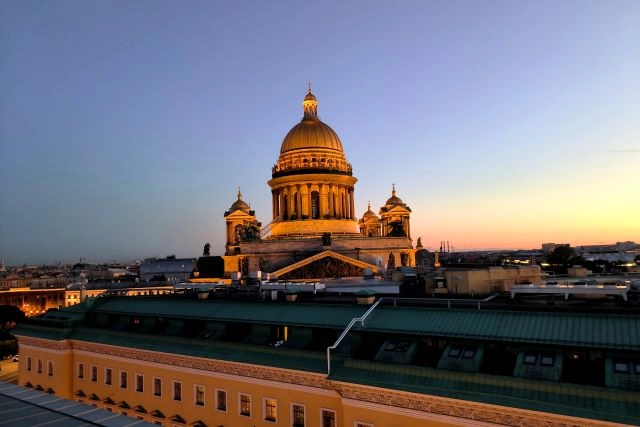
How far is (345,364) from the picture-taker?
21.3 meters

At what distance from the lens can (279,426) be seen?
23312 millimetres

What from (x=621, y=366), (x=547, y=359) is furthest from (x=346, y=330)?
(x=621, y=366)

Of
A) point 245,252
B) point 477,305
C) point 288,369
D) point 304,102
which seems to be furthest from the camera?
point 304,102

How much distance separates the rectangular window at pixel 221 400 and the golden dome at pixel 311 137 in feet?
205

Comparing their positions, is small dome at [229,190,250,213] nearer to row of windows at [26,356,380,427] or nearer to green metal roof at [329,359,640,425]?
row of windows at [26,356,380,427]

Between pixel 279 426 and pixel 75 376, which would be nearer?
pixel 279 426

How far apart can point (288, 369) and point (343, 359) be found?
275 centimetres

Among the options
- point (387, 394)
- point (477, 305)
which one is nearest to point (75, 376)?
point (387, 394)

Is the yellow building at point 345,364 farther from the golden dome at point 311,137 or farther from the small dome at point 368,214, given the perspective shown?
the small dome at point 368,214

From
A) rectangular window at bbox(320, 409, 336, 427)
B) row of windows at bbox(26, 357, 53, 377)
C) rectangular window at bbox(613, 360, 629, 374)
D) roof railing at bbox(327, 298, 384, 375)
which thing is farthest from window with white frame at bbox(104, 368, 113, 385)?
rectangular window at bbox(613, 360, 629, 374)

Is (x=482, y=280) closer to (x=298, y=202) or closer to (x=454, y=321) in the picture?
(x=454, y=321)

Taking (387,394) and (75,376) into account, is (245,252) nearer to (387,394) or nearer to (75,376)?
(75,376)

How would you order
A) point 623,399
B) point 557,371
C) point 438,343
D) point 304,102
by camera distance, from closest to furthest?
point 623,399, point 557,371, point 438,343, point 304,102

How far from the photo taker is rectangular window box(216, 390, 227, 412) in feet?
83.5
